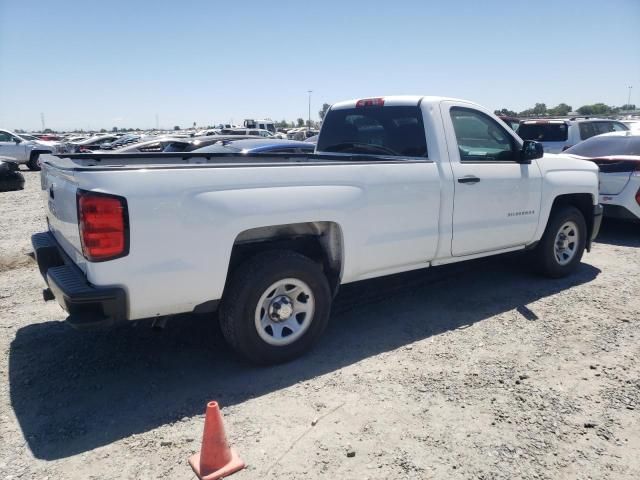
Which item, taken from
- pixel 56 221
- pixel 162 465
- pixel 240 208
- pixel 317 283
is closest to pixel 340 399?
pixel 317 283

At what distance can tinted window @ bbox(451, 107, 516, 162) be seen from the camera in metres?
4.64

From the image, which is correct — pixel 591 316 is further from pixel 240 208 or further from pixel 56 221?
pixel 56 221

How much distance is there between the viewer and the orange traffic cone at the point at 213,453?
248cm

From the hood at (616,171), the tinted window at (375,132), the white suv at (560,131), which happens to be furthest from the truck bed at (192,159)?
the white suv at (560,131)

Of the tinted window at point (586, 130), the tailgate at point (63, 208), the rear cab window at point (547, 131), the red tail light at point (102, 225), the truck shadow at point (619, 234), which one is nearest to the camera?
the red tail light at point (102, 225)

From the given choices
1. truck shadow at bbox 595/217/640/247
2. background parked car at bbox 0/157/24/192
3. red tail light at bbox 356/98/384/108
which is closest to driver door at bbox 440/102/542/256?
red tail light at bbox 356/98/384/108

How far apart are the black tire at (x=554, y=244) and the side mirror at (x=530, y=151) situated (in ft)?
2.90

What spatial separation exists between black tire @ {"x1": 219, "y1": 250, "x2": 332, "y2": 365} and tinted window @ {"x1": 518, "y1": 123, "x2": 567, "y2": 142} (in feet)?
33.9

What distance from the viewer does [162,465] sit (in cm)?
263

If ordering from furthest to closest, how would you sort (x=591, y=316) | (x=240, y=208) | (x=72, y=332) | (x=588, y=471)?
(x=591, y=316)
(x=72, y=332)
(x=240, y=208)
(x=588, y=471)

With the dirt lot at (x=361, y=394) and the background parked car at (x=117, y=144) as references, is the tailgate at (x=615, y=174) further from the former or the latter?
the background parked car at (x=117, y=144)

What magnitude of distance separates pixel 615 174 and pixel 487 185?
156 inches

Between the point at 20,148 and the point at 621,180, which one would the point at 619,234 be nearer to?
the point at 621,180

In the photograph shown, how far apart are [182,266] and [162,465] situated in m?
1.13
